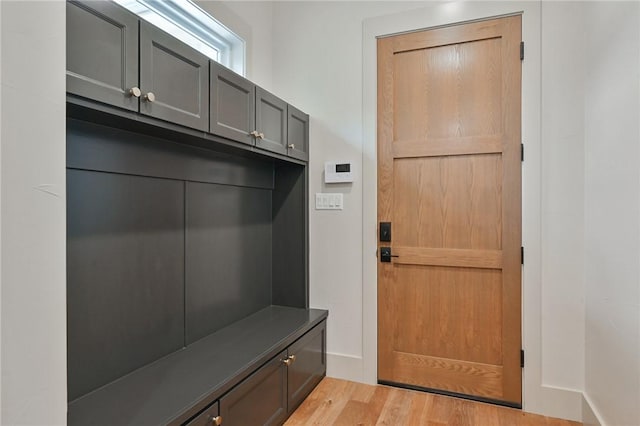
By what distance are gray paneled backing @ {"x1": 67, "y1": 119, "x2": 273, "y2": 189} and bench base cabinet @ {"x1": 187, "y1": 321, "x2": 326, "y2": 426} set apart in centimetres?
106

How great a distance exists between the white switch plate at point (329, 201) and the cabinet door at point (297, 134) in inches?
11.7

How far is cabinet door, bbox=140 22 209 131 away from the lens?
4.50 feet

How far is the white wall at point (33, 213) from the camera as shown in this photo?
707 millimetres

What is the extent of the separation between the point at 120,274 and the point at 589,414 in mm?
2484

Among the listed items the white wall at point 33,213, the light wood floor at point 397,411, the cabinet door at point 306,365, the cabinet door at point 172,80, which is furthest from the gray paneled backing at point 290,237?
the white wall at point 33,213

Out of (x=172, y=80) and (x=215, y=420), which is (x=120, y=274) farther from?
(x=172, y=80)

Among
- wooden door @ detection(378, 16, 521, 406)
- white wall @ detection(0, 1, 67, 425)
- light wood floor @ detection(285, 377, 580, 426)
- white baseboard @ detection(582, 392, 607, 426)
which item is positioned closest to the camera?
white wall @ detection(0, 1, 67, 425)

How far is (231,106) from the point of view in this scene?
186 centimetres

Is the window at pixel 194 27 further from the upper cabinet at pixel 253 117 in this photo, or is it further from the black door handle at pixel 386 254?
the black door handle at pixel 386 254

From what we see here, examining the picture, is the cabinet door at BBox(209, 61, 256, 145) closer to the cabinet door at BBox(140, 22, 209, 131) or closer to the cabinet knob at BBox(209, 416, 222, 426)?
the cabinet door at BBox(140, 22, 209, 131)

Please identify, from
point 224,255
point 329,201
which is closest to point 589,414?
point 329,201

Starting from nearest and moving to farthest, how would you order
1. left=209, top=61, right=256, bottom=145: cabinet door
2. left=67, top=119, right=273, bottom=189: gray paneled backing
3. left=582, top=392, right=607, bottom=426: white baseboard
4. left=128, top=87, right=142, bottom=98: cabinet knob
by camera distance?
1. left=128, top=87, right=142, bottom=98: cabinet knob
2. left=67, top=119, right=273, bottom=189: gray paneled backing
3. left=209, top=61, right=256, bottom=145: cabinet door
4. left=582, top=392, right=607, bottom=426: white baseboard

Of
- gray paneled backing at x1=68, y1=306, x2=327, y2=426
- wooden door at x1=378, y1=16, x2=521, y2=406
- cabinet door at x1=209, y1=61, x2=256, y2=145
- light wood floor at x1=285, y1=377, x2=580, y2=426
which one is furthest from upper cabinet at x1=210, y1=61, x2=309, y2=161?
light wood floor at x1=285, y1=377, x2=580, y2=426

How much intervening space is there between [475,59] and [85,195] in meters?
2.29
